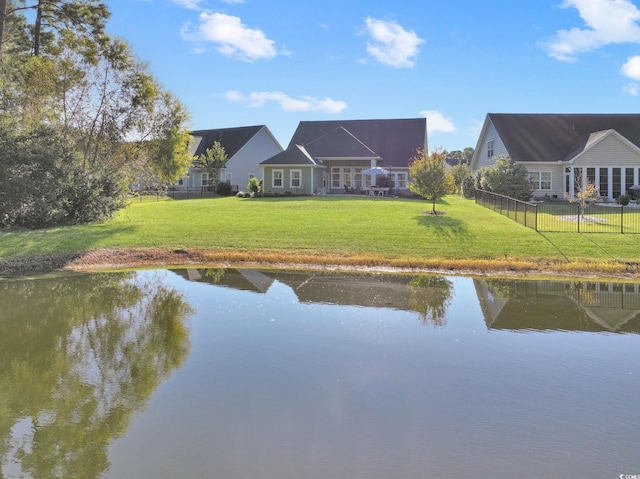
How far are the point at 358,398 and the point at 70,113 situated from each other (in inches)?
860

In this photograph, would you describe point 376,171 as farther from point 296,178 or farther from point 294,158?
point 294,158

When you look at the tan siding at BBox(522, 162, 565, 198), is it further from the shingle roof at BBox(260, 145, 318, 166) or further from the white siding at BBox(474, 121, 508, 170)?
the shingle roof at BBox(260, 145, 318, 166)

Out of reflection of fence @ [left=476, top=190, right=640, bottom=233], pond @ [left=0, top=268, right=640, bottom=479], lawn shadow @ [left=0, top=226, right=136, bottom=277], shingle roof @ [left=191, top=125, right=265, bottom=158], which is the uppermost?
shingle roof @ [left=191, top=125, right=265, bottom=158]

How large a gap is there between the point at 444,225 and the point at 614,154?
55.0 ft

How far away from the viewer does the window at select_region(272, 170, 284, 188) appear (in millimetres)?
38094

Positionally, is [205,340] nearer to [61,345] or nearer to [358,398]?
[61,345]

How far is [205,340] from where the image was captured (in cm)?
841

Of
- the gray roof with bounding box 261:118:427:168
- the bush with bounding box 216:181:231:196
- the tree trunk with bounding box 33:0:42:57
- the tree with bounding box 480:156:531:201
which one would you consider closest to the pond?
the tree with bounding box 480:156:531:201

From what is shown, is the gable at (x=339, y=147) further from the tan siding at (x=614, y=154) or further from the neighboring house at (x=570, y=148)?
the tan siding at (x=614, y=154)

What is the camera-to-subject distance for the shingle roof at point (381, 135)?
40831 millimetres

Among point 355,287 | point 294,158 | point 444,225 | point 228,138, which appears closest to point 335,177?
point 294,158

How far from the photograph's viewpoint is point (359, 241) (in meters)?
18.3

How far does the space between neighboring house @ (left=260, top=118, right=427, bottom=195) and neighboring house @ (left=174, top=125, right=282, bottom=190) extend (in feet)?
12.8

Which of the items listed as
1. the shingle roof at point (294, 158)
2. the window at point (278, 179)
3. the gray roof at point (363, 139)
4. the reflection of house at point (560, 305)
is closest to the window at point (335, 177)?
the gray roof at point (363, 139)
